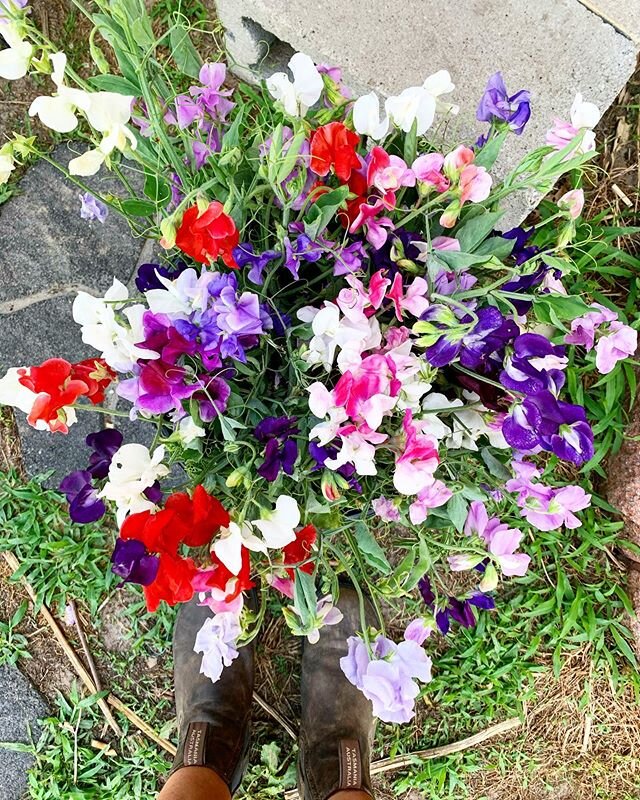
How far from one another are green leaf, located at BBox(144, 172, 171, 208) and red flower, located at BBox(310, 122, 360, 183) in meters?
0.24

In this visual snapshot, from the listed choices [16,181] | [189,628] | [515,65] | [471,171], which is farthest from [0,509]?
[515,65]

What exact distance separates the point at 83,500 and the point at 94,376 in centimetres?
A: 16

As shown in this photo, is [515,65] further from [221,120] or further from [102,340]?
[102,340]

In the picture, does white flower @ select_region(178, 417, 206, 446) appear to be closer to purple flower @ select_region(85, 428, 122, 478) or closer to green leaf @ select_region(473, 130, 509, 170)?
purple flower @ select_region(85, 428, 122, 478)

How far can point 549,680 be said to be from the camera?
5.66 feet

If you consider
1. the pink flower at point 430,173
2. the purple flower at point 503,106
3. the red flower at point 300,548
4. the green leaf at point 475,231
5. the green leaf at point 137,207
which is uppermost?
the purple flower at point 503,106

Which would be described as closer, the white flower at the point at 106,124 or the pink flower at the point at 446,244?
the white flower at the point at 106,124

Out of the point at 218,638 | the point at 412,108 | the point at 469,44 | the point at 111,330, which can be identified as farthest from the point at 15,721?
the point at 469,44

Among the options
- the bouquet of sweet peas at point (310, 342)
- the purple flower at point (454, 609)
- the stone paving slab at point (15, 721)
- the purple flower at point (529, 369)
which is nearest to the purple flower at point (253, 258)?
the bouquet of sweet peas at point (310, 342)

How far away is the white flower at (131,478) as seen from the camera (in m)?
0.78

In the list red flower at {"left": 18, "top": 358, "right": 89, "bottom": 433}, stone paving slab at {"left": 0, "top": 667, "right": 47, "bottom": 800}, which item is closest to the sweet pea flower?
red flower at {"left": 18, "top": 358, "right": 89, "bottom": 433}

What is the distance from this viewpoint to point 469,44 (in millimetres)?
1331

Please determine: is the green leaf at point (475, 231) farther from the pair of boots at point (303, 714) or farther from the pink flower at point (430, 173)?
the pair of boots at point (303, 714)

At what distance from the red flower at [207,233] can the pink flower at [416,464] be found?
0.32 metres
